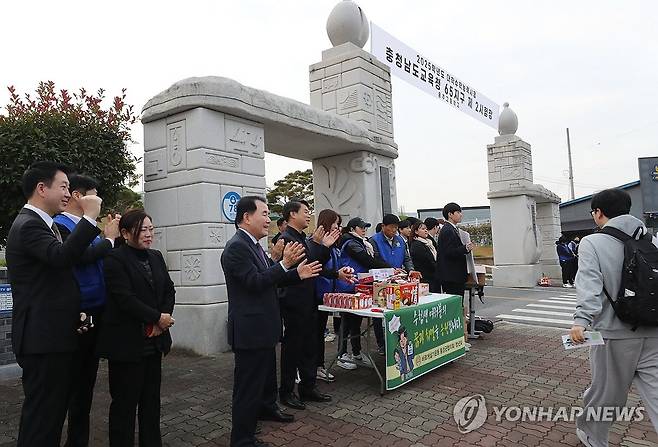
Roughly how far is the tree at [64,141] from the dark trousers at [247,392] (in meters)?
3.37

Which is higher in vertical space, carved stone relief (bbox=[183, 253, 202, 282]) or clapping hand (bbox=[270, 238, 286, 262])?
clapping hand (bbox=[270, 238, 286, 262])

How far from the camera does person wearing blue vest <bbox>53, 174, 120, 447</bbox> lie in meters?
2.95

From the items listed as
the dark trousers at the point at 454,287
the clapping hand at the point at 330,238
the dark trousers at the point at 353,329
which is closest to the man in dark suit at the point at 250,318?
the clapping hand at the point at 330,238

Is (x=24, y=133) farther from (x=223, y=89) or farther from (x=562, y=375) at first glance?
(x=562, y=375)

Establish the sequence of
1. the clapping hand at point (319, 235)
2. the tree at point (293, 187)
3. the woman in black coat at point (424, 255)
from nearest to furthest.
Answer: the clapping hand at point (319, 235) < the woman in black coat at point (424, 255) < the tree at point (293, 187)

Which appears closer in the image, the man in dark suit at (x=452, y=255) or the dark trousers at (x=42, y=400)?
the dark trousers at (x=42, y=400)

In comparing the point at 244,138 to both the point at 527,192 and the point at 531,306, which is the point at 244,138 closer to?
the point at 531,306

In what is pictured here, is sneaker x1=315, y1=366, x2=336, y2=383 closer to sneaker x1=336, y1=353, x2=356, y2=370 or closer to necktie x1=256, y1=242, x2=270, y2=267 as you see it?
sneaker x1=336, y1=353, x2=356, y2=370

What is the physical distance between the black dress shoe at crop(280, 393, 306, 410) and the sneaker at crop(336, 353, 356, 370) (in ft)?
4.09

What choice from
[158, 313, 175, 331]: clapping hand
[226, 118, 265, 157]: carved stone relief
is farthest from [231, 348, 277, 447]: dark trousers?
[226, 118, 265, 157]: carved stone relief

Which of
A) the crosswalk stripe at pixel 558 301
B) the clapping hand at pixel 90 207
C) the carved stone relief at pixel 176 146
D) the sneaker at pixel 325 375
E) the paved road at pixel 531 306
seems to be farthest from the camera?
the crosswalk stripe at pixel 558 301

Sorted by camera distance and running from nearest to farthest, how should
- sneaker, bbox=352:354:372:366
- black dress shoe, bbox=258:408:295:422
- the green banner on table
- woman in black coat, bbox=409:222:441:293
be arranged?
black dress shoe, bbox=258:408:295:422
the green banner on table
sneaker, bbox=352:354:372:366
woman in black coat, bbox=409:222:441:293

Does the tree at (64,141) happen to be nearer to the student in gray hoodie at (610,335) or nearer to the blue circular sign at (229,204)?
the blue circular sign at (229,204)

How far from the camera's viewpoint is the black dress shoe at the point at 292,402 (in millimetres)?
3945
